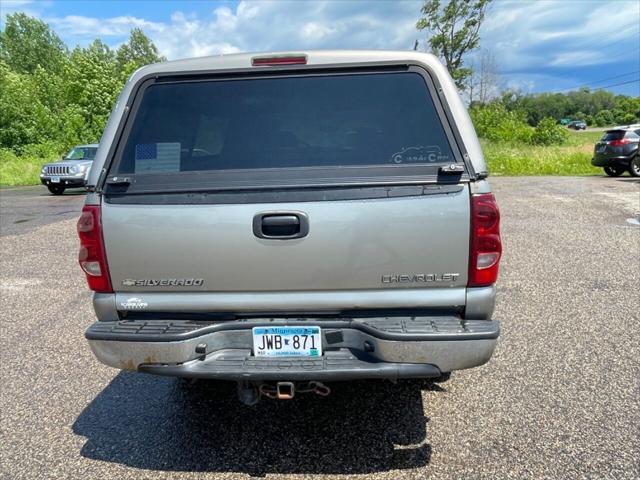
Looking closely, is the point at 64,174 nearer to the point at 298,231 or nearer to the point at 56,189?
the point at 56,189

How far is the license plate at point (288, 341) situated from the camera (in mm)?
2324

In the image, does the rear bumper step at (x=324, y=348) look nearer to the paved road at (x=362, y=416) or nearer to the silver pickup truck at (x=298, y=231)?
the silver pickup truck at (x=298, y=231)

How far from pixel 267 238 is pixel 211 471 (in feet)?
4.26

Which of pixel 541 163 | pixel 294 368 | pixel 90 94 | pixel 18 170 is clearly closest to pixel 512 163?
pixel 541 163

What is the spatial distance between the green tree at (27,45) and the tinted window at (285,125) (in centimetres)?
6909

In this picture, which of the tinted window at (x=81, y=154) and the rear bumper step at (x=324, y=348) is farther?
the tinted window at (x=81, y=154)

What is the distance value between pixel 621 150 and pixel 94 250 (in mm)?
17201

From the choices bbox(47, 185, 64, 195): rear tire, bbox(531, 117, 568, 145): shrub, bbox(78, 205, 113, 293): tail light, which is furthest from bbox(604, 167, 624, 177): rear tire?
bbox(47, 185, 64, 195): rear tire

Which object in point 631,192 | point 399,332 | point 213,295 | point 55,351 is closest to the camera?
point 399,332

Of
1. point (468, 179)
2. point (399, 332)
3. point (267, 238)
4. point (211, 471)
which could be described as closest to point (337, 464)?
point (211, 471)

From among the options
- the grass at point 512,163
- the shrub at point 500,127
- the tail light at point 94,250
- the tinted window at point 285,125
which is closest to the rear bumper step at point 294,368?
the tail light at point 94,250

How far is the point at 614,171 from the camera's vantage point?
16656 millimetres

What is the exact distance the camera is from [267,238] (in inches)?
89.9

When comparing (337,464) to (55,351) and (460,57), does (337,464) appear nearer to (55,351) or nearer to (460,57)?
(55,351)
